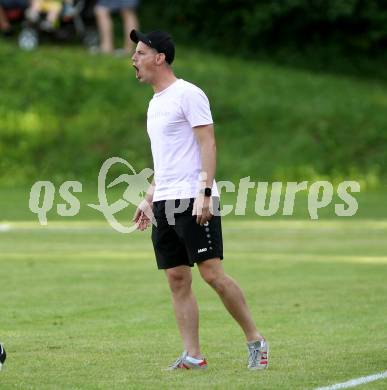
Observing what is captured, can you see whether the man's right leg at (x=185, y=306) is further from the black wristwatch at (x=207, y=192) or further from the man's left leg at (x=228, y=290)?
the black wristwatch at (x=207, y=192)

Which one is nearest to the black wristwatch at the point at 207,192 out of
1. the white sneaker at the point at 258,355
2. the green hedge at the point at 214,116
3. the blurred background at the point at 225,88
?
the white sneaker at the point at 258,355

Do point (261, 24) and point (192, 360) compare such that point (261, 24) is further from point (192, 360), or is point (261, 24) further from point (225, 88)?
point (192, 360)

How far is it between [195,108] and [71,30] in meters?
28.1

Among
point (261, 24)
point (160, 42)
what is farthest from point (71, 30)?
point (160, 42)

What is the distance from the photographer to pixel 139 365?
9.40 metres

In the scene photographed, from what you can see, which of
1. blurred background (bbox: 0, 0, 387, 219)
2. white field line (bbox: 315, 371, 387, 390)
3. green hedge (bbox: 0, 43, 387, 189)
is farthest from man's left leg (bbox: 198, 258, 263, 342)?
green hedge (bbox: 0, 43, 387, 189)

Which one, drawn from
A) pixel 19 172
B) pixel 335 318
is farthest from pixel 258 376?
pixel 19 172

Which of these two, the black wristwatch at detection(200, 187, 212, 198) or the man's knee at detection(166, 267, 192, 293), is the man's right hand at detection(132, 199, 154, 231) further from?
the black wristwatch at detection(200, 187, 212, 198)

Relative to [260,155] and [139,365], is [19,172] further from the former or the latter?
[139,365]

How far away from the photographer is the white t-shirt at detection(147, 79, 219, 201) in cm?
909

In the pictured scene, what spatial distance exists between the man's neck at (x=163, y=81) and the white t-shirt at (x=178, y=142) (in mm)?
68

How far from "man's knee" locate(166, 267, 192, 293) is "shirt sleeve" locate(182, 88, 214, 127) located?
40.6 inches

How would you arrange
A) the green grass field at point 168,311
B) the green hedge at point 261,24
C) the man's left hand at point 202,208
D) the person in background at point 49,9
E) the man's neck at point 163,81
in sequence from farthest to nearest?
1. the green hedge at point 261,24
2. the person in background at point 49,9
3. the man's neck at point 163,81
4. the green grass field at point 168,311
5. the man's left hand at point 202,208

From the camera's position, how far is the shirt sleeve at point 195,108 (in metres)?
9.02
